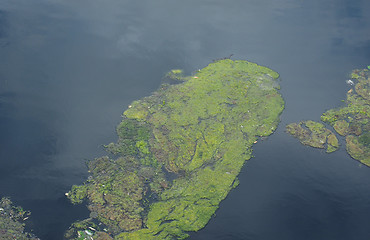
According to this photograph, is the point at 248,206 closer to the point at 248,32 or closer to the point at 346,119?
the point at 346,119

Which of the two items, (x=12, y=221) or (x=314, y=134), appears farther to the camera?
(x=314, y=134)

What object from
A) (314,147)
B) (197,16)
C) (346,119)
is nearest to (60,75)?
(197,16)

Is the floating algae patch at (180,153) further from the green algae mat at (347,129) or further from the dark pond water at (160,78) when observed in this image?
the green algae mat at (347,129)

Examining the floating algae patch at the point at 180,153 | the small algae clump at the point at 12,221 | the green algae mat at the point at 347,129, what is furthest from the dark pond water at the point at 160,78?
the floating algae patch at the point at 180,153

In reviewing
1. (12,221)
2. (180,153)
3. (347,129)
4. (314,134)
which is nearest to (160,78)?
(180,153)

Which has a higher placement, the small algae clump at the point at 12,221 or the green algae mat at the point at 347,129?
the green algae mat at the point at 347,129

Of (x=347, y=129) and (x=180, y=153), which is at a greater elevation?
(x=347, y=129)

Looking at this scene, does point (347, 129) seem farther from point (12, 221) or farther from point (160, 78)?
point (12, 221)
